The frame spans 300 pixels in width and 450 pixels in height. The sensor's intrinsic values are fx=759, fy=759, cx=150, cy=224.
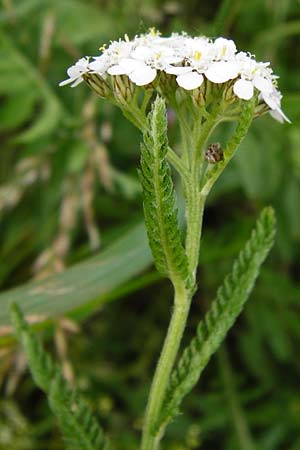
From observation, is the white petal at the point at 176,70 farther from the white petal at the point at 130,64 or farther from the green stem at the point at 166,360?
the green stem at the point at 166,360

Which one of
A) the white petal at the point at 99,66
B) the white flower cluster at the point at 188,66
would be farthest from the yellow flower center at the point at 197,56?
the white petal at the point at 99,66

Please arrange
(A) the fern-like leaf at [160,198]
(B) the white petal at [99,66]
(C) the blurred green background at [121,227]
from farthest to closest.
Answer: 1. (C) the blurred green background at [121,227]
2. (B) the white petal at [99,66]
3. (A) the fern-like leaf at [160,198]

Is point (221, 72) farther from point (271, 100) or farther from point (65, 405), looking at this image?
point (65, 405)

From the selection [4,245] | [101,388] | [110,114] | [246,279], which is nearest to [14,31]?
[110,114]

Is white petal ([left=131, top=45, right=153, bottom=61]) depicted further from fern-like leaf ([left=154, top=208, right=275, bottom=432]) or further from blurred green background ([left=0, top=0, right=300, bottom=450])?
blurred green background ([left=0, top=0, right=300, bottom=450])

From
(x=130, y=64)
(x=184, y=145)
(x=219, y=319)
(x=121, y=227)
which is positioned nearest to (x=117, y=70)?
(x=130, y=64)

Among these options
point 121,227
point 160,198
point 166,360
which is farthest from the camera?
point 121,227

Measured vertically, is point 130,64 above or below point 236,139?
above
